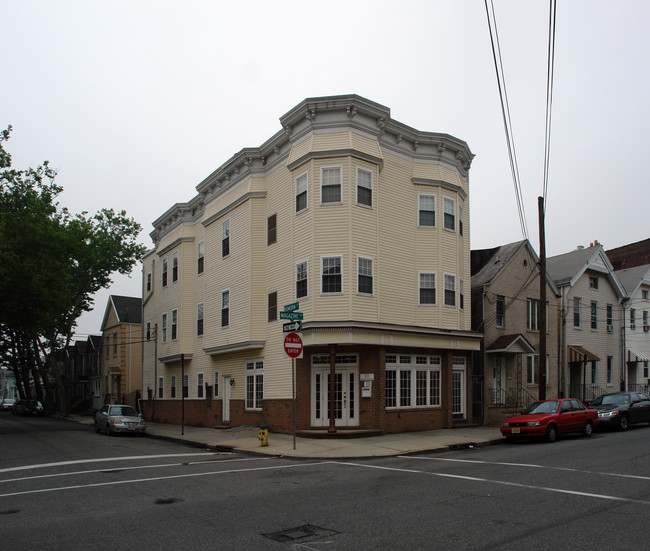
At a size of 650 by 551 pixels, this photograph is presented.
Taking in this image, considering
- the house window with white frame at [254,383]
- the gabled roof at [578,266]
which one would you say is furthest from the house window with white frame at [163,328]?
the gabled roof at [578,266]

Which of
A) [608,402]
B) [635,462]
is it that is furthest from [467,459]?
[608,402]

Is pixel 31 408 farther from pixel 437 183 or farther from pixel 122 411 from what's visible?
pixel 437 183

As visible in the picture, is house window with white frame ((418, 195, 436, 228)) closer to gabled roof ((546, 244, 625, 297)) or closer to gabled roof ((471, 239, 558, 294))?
gabled roof ((471, 239, 558, 294))

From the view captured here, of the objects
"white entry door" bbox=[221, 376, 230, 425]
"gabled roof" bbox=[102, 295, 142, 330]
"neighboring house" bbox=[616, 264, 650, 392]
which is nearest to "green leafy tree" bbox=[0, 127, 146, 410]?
"gabled roof" bbox=[102, 295, 142, 330]

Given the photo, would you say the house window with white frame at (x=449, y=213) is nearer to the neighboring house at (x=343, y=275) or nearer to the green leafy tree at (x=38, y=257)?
the neighboring house at (x=343, y=275)

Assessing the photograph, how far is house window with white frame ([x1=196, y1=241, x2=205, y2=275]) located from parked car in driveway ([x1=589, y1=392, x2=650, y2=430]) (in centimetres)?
1991

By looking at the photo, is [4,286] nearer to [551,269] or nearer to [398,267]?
[398,267]

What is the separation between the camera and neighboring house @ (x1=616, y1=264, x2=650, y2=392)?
38250 millimetres

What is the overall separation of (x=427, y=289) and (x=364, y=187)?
202 inches

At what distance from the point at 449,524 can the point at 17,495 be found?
7907 mm

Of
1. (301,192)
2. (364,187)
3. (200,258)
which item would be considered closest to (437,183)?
(364,187)

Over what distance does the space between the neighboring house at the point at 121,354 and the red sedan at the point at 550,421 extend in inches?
1125

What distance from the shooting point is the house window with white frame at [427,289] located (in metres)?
24.3

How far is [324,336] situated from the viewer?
68.4 feet
